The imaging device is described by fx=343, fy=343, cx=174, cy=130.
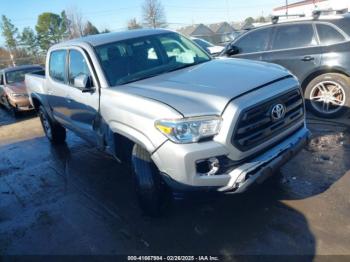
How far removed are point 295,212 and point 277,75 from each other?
144 cm

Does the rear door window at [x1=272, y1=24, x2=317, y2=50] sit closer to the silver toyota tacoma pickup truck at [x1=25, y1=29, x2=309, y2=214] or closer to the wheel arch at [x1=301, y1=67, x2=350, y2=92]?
the wheel arch at [x1=301, y1=67, x2=350, y2=92]

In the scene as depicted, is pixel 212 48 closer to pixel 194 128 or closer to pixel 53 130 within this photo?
pixel 53 130

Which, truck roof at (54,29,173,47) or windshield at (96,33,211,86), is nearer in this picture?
windshield at (96,33,211,86)

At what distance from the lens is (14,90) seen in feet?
35.7

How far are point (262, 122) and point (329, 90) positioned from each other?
3517 mm

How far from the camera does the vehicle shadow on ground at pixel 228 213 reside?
3178mm

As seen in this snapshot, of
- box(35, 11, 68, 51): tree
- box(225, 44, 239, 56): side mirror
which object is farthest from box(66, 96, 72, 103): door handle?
box(35, 11, 68, 51): tree

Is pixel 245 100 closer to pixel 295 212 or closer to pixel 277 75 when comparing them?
pixel 277 75

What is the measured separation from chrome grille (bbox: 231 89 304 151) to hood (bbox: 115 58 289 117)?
0.68ft

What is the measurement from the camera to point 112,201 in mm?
4293

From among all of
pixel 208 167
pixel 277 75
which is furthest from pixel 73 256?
pixel 277 75

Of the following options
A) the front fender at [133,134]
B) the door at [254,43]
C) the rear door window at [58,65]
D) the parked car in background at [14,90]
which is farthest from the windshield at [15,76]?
the front fender at [133,134]

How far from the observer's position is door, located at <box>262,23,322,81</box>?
6.07m

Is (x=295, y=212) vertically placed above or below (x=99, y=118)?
below
